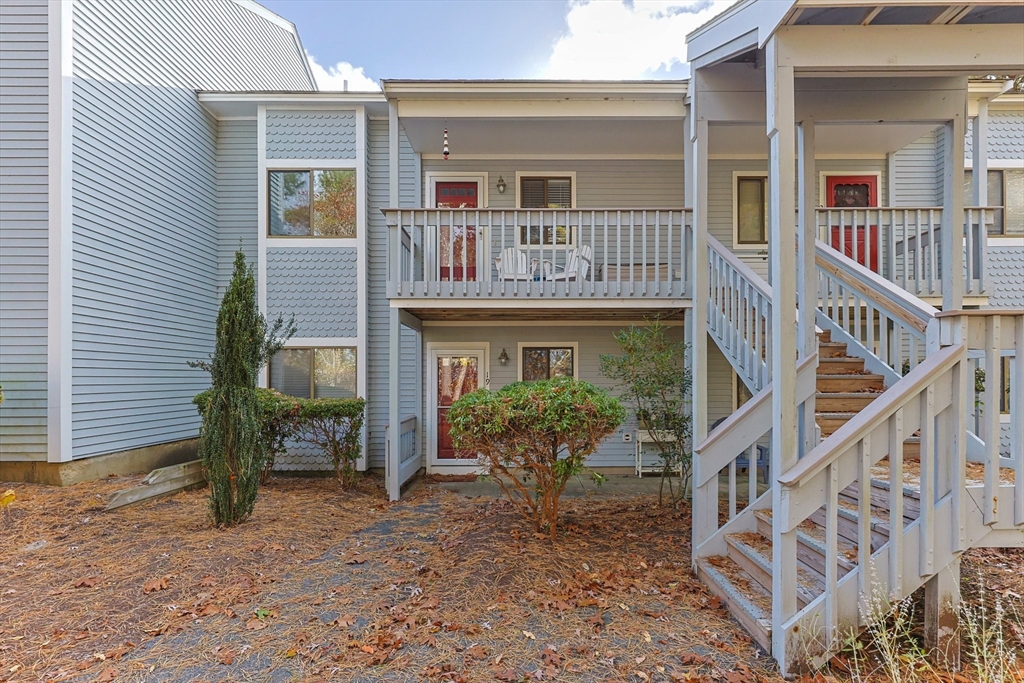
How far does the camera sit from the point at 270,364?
27.6 feet

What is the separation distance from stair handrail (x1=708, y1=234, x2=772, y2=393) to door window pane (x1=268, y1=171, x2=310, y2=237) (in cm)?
656

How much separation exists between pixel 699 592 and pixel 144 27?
10.4 meters

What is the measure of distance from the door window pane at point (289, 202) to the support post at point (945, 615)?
28.8 ft

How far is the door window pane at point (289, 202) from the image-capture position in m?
8.54

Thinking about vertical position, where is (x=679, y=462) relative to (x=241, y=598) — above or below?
above

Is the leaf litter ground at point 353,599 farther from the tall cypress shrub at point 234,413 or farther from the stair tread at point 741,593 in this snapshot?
the tall cypress shrub at point 234,413

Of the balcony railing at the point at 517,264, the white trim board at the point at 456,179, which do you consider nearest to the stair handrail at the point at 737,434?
the balcony railing at the point at 517,264

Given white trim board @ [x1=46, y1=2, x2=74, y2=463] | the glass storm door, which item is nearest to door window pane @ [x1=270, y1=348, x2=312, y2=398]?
the glass storm door

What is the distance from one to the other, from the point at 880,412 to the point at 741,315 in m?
2.04

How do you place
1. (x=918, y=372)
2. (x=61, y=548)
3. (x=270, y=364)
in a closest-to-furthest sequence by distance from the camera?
(x=918, y=372) → (x=61, y=548) → (x=270, y=364)

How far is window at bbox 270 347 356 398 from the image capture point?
8.48 m

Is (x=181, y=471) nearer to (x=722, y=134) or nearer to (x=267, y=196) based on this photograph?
(x=267, y=196)

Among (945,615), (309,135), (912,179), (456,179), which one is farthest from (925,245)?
(309,135)

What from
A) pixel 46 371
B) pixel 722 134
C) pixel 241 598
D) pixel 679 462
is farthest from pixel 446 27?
pixel 241 598
